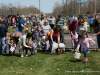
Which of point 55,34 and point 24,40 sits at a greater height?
point 55,34

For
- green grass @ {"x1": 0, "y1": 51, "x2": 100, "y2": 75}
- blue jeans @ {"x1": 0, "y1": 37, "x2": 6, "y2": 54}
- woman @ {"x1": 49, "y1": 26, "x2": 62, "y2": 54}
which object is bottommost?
green grass @ {"x1": 0, "y1": 51, "x2": 100, "y2": 75}

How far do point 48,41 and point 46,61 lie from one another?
2553 millimetres

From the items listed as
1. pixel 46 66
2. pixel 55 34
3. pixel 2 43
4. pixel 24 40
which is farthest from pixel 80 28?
pixel 2 43

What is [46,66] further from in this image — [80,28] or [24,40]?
[80,28]

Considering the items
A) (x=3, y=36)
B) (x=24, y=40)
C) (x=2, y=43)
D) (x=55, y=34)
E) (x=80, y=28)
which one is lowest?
(x=2, y=43)

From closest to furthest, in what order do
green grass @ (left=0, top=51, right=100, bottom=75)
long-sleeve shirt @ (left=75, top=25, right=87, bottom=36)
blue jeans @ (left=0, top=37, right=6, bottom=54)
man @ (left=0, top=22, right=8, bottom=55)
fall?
1. green grass @ (left=0, top=51, right=100, bottom=75)
2. long-sleeve shirt @ (left=75, top=25, right=87, bottom=36)
3. man @ (left=0, top=22, right=8, bottom=55)
4. blue jeans @ (left=0, top=37, right=6, bottom=54)

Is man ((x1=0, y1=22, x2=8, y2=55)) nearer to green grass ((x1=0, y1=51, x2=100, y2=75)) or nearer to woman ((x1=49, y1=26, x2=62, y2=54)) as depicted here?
green grass ((x1=0, y1=51, x2=100, y2=75))

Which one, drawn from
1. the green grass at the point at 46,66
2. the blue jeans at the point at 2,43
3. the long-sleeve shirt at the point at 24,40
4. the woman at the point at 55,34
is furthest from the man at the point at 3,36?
the woman at the point at 55,34

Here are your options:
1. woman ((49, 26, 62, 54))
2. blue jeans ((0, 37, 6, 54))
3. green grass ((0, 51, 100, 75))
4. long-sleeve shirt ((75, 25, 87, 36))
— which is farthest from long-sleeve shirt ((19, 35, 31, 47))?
long-sleeve shirt ((75, 25, 87, 36))

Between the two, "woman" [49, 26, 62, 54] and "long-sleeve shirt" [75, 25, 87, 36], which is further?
"long-sleeve shirt" [75, 25, 87, 36]

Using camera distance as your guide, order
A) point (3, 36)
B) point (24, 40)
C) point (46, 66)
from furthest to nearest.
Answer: point (3, 36) → point (24, 40) → point (46, 66)

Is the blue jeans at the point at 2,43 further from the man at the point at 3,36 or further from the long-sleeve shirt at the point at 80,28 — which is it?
the long-sleeve shirt at the point at 80,28

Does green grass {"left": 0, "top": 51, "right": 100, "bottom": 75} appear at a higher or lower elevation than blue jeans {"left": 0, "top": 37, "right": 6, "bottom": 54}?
lower

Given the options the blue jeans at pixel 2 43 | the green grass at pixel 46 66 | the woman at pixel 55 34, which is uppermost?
the woman at pixel 55 34
